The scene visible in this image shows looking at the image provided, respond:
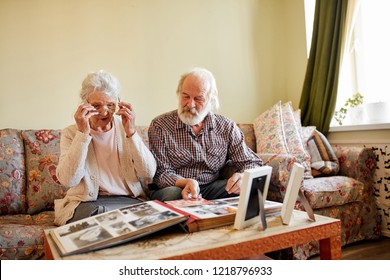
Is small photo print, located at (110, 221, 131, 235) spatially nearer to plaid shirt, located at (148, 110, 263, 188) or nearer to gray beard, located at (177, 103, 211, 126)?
plaid shirt, located at (148, 110, 263, 188)

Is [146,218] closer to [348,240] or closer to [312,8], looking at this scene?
[348,240]

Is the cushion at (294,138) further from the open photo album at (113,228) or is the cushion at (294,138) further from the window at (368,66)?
the open photo album at (113,228)

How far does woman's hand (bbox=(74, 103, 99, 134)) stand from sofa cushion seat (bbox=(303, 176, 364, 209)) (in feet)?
4.07

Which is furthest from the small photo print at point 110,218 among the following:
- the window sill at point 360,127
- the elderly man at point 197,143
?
the window sill at point 360,127

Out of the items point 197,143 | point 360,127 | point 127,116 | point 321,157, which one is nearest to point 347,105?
point 360,127

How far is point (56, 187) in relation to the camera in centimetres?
182

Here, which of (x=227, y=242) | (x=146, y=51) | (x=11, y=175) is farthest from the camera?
(x=146, y=51)

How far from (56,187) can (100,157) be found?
516 millimetres

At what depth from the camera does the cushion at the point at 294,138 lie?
2.11 meters

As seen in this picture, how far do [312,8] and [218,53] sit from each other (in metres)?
0.93

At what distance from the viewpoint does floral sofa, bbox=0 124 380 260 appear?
5.73 feet

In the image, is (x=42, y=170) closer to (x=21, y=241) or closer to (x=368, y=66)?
(x=21, y=241)

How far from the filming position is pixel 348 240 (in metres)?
2.01
